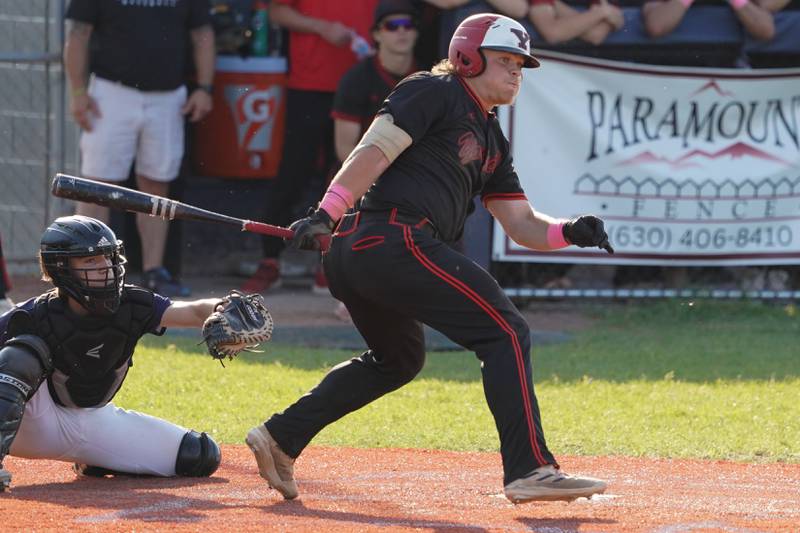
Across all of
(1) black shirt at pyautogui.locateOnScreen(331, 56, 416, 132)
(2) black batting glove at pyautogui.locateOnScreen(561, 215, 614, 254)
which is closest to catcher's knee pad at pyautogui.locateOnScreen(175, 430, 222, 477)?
(2) black batting glove at pyautogui.locateOnScreen(561, 215, 614, 254)

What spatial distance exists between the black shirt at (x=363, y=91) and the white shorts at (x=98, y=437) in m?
4.45

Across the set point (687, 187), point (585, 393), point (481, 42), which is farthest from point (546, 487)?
point (687, 187)

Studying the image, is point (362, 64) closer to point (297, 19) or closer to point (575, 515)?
point (297, 19)

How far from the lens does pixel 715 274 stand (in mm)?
11562

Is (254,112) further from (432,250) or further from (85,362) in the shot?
(432,250)

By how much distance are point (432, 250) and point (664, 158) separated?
5.94 meters

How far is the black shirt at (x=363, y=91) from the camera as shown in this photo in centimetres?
1040

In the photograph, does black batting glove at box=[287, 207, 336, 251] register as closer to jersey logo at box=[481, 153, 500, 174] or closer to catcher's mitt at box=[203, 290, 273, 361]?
catcher's mitt at box=[203, 290, 273, 361]

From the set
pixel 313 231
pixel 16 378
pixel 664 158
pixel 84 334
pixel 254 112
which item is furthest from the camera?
pixel 254 112

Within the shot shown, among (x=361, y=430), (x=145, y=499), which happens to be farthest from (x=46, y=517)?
(x=361, y=430)

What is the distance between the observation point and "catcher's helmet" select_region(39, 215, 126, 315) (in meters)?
5.80

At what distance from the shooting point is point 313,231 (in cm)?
524

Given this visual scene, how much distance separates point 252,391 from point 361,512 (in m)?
3.04

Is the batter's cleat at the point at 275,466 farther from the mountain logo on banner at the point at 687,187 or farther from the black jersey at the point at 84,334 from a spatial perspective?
the mountain logo on banner at the point at 687,187
